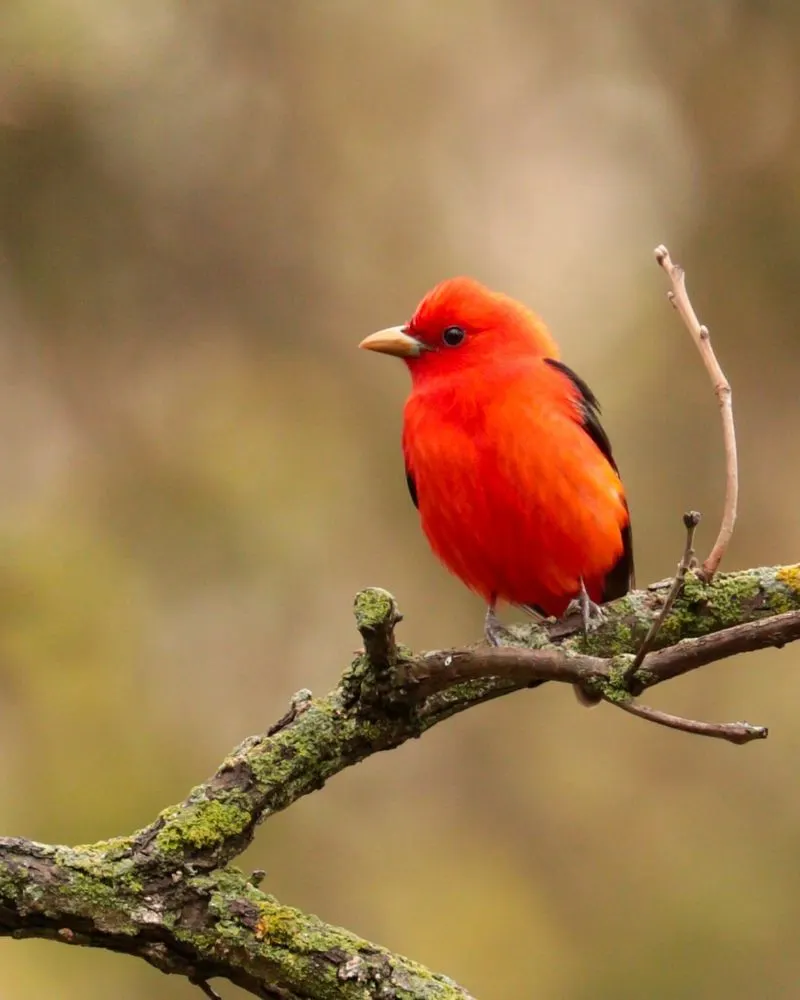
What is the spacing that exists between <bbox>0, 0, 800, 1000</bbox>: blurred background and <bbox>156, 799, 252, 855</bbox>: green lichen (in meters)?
3.33

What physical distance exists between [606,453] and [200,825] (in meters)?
2.56

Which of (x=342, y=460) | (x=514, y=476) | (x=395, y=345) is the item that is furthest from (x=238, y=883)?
(x=342, y=460)

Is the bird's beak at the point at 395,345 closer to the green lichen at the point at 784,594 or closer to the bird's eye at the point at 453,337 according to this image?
the bird's eye at the point at 453,337

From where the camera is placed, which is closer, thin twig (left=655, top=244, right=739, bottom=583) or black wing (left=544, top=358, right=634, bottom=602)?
thin twig (left=655, top=244, right=739, bottom=583)

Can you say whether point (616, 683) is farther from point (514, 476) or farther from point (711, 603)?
point (514, 476)

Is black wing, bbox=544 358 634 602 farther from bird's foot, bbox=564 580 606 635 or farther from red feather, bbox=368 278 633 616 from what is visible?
bird's foot, bbox=564 580 606 635

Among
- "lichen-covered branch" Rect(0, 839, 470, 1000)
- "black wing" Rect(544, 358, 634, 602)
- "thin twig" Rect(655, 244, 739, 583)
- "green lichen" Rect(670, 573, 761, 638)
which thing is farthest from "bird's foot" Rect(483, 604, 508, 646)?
"lichen-covered branch" Rect(0, 839, 470, 1000)

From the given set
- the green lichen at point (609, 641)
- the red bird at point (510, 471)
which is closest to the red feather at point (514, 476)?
the red bird at point (510, 471)

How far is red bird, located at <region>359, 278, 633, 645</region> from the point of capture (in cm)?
482

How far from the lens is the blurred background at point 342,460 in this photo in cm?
703

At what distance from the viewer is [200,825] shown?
3270mm

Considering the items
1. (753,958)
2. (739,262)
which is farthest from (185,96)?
(753,958)

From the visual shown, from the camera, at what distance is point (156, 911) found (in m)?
3.14

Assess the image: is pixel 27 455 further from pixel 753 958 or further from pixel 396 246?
pixel 753 958
